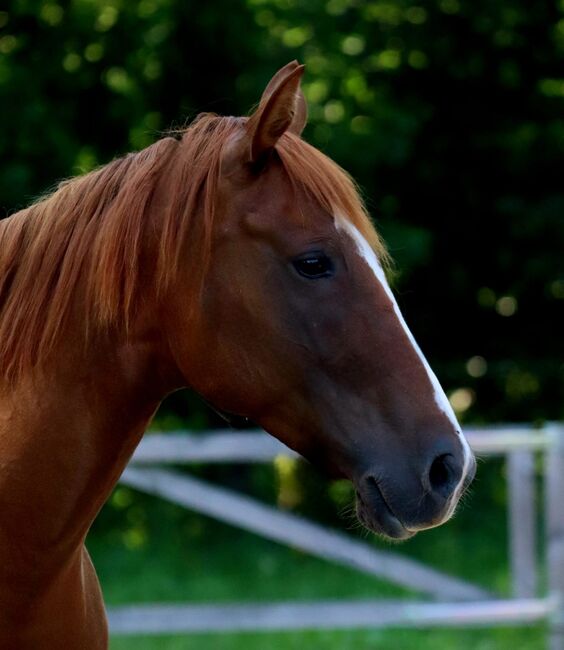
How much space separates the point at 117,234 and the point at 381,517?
70cm

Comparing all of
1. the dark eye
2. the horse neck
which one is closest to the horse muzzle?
the dark eye

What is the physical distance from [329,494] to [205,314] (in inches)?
231

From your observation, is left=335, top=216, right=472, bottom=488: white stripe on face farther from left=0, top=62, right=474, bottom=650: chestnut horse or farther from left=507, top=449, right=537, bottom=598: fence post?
left=507, top=449, right=537, bottom=598: fence post

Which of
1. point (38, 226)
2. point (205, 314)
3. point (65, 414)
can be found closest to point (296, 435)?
point (205, 314)

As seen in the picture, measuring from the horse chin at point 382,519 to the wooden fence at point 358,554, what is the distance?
10.4 ft

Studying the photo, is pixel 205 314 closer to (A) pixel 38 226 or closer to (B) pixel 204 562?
(A) pixel 38 226

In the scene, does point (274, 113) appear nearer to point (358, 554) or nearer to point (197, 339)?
point (197, 339)

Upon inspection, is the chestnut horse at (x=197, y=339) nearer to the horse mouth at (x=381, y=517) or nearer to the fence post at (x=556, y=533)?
the horse mouth at (x=381, y=517)

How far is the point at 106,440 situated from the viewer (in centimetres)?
201

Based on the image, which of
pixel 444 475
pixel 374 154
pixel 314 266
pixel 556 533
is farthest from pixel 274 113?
pixel 374 154

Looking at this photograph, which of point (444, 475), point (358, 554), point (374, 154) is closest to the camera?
point (444, 475)

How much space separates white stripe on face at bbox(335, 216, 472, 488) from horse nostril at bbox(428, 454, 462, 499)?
0.08 ft

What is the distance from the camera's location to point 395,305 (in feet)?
6.32

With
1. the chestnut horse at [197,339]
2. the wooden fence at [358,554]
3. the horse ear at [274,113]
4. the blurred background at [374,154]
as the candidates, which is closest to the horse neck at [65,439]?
the chestnut horse at [197,339]
